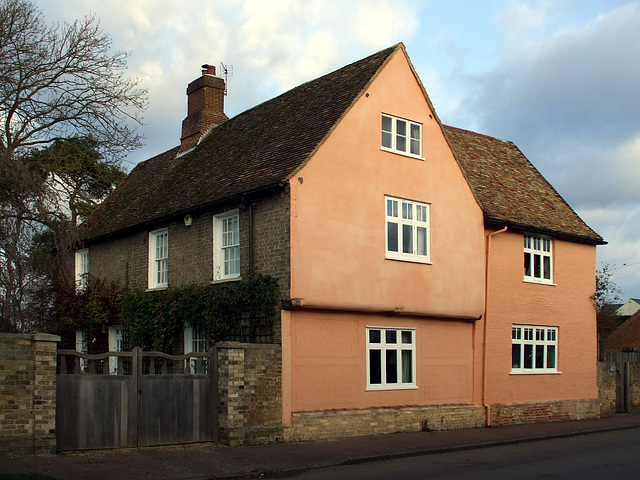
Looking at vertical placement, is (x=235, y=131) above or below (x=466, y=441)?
above

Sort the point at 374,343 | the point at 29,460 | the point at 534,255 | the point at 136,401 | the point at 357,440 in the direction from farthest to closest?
1. the point at 534,255
2. the point at 374,343
3. the point at 357,440
4. the point at 136,401
5. the point at 29,460

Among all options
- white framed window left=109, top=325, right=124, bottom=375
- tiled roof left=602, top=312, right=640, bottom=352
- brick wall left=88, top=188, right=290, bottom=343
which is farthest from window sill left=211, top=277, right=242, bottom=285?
tiled roof left=602, top=312, right=640, bottom=352

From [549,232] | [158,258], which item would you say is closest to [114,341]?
[158,258]

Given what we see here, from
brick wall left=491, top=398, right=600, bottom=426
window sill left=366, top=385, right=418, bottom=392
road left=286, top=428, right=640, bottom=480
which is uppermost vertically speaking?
window sill left=366, top=385, right=418, bottom=392

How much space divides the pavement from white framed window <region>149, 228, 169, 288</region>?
725 centimetres

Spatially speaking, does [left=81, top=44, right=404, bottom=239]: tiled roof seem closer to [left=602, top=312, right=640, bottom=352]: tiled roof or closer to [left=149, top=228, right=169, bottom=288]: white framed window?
[left=149, top=228, right=169, bottom=288]: white framed window

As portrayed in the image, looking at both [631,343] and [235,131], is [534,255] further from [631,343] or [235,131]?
[631,343]

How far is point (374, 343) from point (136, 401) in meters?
6.20

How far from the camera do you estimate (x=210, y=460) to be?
43.0ft

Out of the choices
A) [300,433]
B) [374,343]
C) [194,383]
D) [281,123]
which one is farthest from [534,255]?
[194,383]

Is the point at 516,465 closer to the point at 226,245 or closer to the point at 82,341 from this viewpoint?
the point at 226,245

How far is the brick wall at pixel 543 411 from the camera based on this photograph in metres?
20.8

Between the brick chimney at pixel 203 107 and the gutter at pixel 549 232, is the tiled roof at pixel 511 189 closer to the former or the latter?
the gutter at pixel 549 232

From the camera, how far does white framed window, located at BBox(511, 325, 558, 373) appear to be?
21.7 metres
